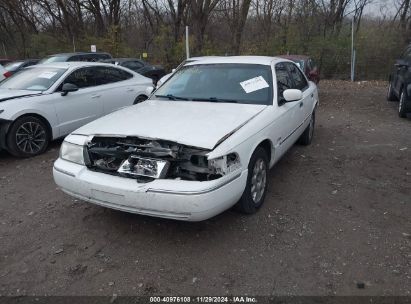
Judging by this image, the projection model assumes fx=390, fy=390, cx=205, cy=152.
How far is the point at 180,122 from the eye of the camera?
12.6ft

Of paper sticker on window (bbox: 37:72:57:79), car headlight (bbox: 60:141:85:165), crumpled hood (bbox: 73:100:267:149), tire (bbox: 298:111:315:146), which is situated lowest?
tire (bbox: 298:111:315:146)

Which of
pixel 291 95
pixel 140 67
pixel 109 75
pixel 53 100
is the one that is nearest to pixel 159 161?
pixel 291 95

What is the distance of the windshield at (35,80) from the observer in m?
6.80

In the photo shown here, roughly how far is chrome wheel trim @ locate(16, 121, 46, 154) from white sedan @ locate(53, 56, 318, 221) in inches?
102

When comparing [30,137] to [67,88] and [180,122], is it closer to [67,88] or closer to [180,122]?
[67,88]

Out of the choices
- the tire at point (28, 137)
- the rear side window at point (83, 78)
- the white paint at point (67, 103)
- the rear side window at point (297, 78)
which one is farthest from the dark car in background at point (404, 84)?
the tire at point (28, 137)

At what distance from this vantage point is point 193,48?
67.4 feet

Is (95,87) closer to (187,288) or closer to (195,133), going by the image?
(195,133)

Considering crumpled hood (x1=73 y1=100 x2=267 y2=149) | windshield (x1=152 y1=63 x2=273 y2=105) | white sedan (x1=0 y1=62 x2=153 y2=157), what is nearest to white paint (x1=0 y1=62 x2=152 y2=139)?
white sedan (x1=0 y1=62 x2=153 y2=157)

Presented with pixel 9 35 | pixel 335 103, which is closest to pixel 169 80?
pixel 335 103

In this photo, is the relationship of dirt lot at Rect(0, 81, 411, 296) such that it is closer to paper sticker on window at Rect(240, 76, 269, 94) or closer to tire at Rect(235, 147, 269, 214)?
tire at Rect(235, 147, 269, 214)

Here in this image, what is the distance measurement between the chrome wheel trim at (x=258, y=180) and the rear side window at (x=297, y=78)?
1.96m

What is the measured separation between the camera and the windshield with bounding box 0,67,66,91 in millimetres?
6800

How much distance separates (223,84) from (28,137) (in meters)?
3.49
